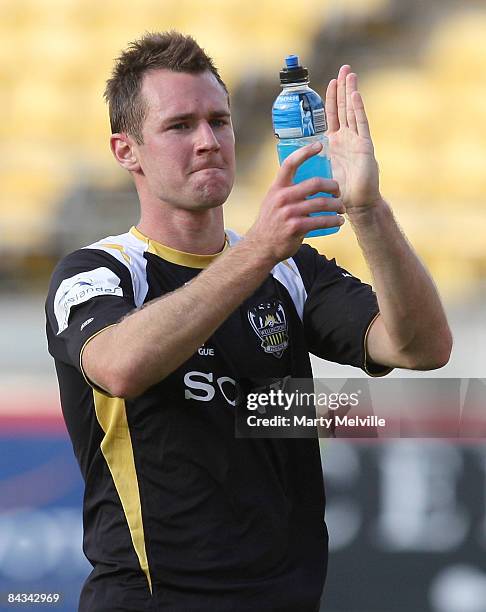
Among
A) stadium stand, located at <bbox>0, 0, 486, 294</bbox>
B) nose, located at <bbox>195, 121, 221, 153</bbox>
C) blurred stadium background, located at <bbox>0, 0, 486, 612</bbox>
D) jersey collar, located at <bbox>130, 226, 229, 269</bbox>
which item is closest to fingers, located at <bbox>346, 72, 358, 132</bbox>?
nose, located at <bbox>195, 121, 221, 153</bbox>

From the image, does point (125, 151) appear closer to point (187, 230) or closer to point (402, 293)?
point (187, 230)

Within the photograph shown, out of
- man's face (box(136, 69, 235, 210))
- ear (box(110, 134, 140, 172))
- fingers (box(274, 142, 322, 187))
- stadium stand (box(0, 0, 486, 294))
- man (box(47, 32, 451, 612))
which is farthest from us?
stadium stand (box(0, 0, 486, 294))

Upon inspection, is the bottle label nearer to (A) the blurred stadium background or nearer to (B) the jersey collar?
(B) the jersey collar

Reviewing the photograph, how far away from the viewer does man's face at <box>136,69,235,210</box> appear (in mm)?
1784

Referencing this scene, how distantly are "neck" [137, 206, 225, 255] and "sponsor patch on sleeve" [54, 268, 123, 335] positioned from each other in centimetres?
16

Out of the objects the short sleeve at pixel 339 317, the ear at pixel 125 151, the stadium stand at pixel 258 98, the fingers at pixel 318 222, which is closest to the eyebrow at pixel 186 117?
the ear at pixel 125 151

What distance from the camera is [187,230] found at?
185 centimetres

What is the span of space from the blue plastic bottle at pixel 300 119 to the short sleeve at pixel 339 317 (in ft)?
0.82

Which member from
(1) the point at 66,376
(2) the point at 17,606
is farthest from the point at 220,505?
(2) the point at 17,606

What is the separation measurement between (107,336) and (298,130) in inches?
17.7

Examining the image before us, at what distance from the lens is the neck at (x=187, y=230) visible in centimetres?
185

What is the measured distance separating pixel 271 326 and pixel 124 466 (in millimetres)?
348

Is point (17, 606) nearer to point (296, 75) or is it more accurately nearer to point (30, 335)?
point (30, 335)

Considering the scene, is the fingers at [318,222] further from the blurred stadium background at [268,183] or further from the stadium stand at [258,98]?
the stadium stand at [258,98]
